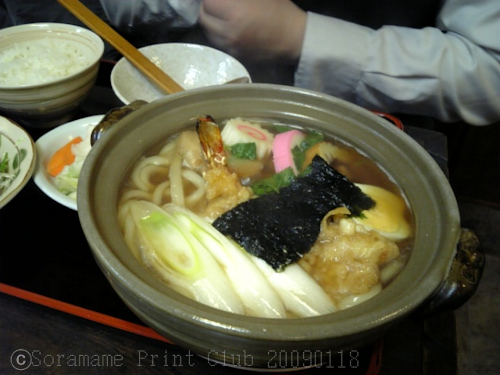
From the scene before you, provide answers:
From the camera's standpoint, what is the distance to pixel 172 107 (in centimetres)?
121

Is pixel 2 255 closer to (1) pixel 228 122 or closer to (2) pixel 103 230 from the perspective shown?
(2) pixel 103 230

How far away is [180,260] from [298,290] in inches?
10.8

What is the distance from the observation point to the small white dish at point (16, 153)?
4.50 feet

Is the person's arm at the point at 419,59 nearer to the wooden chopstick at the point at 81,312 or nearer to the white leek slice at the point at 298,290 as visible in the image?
the white leek slice at the point at 298,290

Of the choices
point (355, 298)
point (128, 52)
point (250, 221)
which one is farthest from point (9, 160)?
point (355, 298)

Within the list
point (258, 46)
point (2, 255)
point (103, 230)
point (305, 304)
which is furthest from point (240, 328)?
point (258, 46)

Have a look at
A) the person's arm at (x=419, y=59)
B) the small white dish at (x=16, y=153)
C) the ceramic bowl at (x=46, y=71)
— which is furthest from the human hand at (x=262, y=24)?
the small white dish at (x=16, y=153)

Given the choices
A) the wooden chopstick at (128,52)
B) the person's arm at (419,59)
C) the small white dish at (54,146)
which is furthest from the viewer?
the person's arm at (419,59)

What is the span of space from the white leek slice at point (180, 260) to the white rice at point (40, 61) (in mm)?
1156

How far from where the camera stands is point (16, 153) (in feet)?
4.99

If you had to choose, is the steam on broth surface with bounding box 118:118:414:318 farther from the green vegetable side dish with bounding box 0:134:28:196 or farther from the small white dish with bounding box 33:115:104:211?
the green vegetable side dish with bounding box 0:134:28:196

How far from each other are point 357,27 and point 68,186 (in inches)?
59.0

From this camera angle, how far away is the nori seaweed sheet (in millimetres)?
965

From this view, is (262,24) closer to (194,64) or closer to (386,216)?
(194,64)
